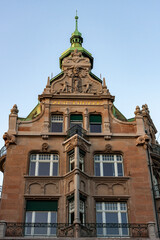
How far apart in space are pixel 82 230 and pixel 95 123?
9.35 metres

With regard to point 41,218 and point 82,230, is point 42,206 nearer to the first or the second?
point 41,218

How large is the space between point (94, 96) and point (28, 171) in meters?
8.23

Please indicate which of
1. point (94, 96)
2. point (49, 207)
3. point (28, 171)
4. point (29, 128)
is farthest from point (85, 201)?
point (94, 96)

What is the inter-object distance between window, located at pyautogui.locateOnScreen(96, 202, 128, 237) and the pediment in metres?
9.78

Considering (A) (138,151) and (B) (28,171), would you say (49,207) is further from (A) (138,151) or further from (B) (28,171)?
(A) (138,151)

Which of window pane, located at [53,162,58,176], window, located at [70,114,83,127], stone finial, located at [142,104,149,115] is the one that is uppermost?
stone finial, located at [142,104,149,115]

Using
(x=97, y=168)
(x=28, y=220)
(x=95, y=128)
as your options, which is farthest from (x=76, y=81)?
(x=28, y=220)

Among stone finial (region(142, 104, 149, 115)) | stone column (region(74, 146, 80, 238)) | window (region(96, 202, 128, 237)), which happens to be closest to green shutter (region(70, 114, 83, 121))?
stone column (region(74, 146, 80, 238))

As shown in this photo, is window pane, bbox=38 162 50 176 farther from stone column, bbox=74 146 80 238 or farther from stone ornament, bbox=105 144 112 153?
stone ornament, bbox=105 144 112 153

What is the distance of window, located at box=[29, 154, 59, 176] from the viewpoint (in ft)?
93.0

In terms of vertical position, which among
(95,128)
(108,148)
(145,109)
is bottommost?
(108,148)

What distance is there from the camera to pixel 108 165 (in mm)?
29109

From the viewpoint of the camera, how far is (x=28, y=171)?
28.3 m

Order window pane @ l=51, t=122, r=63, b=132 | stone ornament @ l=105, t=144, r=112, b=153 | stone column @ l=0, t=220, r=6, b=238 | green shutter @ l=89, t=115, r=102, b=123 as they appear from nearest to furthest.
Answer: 1. stone column @ l=0, t=220, r=6, b=238
2. stone ornament @ l=105, t=144, r=112, b=153
3. window pane @ l=51, t=122, r=63, b=132
4. green shutter @ l=89, t=115, r=102, b=123
